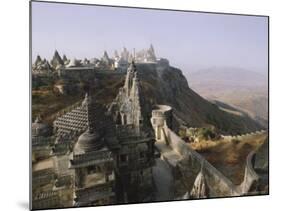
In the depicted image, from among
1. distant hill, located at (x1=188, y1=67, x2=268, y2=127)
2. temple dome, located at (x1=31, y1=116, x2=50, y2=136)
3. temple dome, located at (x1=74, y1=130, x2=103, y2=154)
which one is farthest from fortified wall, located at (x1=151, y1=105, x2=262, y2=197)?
temple dome, located at (x1=31, y1=116, x2=50, y2=136)

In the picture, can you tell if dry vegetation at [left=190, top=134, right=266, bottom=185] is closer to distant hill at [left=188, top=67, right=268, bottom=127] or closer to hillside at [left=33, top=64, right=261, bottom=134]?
hillside at [left=33, top=64, right=261, bottom=134]

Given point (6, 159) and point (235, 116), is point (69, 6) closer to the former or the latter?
point (6, 159)

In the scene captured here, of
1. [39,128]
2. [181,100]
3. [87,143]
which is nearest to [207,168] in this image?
[181,100]

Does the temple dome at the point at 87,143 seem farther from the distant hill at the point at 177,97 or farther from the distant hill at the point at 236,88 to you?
the distant hill at the point at 236,88

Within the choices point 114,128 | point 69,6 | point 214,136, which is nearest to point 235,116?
point 214,136

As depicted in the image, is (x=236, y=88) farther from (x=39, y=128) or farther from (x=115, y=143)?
(x=39, y=128)
